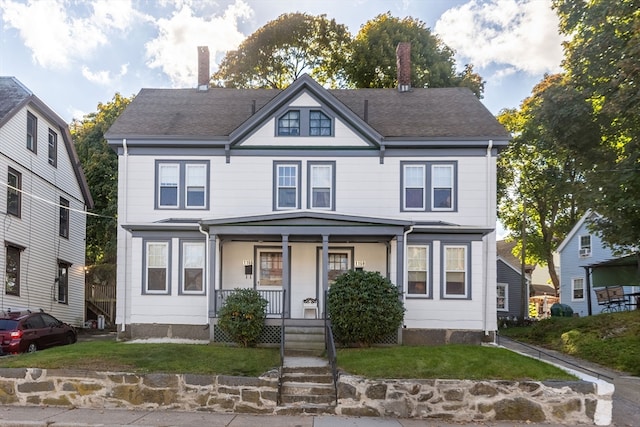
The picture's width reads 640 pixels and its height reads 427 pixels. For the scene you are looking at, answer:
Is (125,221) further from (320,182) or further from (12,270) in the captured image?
(12,270)

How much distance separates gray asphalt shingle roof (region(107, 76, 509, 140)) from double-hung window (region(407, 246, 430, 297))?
3.47 m

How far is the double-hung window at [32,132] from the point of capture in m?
22.4

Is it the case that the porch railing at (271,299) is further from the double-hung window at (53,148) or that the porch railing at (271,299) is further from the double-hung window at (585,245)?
the double-hung window at (585,245)

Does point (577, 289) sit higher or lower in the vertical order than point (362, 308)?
lower

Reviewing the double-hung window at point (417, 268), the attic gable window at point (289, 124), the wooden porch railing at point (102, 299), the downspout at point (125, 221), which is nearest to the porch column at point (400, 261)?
the double-hung window at point (417, 268)

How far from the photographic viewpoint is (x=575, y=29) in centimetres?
2186

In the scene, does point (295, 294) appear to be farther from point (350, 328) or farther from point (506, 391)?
point (506, 391)

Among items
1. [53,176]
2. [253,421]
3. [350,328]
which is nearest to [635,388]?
[350,328]

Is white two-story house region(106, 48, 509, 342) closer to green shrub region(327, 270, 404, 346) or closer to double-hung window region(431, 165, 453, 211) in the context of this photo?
double-hung window region(431, 165, 453, 211)

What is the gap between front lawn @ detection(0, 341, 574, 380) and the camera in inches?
440

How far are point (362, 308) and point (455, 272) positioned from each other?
407 centimetres

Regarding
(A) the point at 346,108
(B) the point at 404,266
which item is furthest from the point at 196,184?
(B) the point at 404,266

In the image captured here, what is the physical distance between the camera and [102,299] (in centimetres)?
2881

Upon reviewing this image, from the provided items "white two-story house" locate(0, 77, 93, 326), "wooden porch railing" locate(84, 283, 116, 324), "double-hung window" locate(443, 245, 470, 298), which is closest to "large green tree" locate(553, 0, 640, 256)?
"double-hung window" locate(443, 245, 470, 298)
